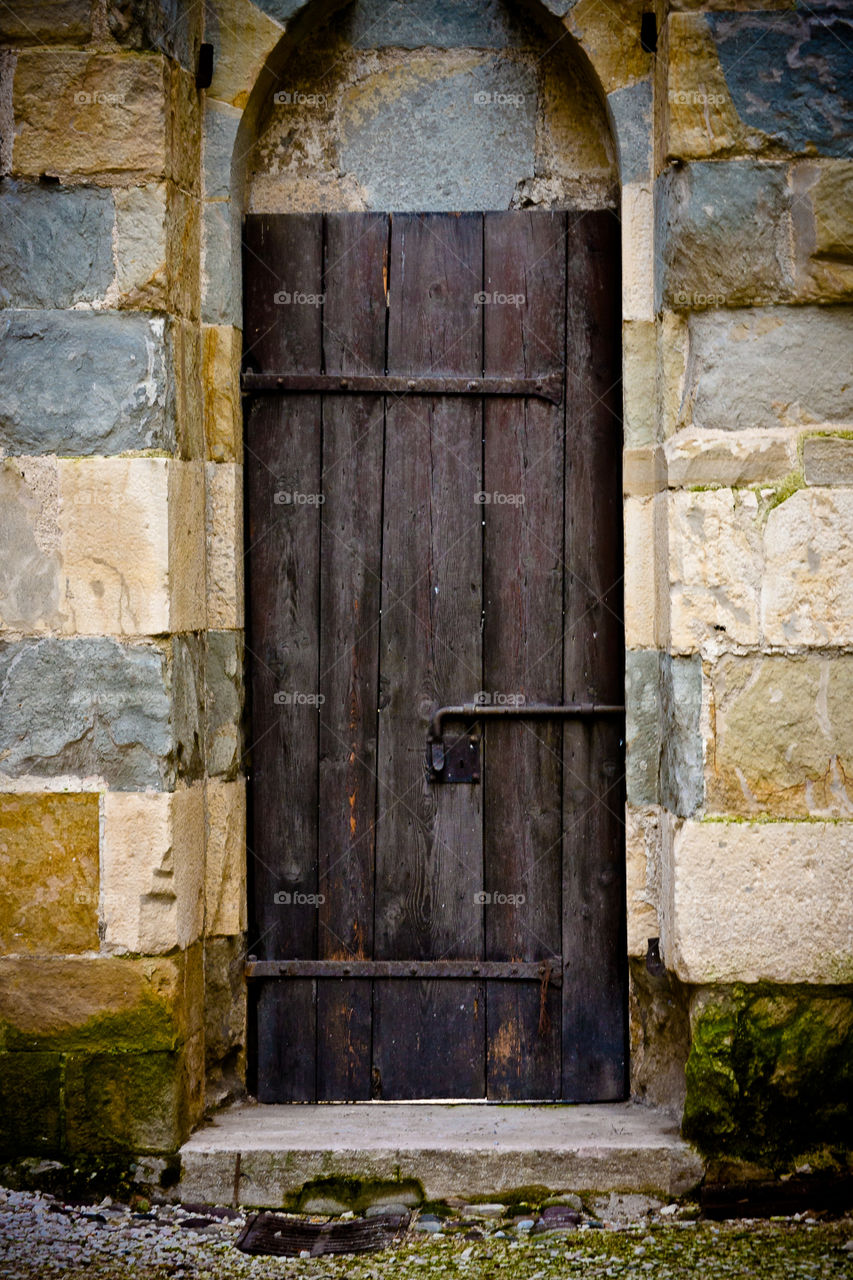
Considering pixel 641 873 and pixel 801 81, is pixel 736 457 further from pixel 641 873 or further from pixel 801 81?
pixel 641 873

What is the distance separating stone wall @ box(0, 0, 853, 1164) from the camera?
7.95 feet

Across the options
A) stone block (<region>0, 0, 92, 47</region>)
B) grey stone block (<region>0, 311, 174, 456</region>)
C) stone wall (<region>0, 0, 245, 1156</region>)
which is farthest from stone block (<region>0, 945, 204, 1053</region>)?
stone block (<region>0, 0, 92, 47</region>)

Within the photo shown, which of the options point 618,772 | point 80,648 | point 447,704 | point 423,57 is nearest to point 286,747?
point 447,704

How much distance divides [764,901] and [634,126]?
1887 mm

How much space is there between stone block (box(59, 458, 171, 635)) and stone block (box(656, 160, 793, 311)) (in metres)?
1.33

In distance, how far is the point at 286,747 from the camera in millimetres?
2844

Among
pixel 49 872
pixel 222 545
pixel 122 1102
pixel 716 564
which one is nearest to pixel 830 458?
pixel 716 564

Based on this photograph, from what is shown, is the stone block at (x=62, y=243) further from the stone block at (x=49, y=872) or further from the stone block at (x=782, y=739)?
the stone block at (x=782, y=739)

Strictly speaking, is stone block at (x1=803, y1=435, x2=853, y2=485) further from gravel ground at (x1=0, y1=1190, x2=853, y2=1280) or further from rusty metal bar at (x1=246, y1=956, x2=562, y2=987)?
gravel ground at (x1=0, y1=1190, x2=853, y2=1280)

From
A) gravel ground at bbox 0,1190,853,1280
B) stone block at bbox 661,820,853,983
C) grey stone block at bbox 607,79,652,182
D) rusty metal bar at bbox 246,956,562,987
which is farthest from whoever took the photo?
rusty metal bar at bbox 246,956,562,987

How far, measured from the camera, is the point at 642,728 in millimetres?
2688

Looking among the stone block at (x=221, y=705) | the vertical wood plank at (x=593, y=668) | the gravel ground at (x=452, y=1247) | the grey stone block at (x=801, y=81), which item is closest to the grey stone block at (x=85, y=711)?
the stone block at (x=221, y=705)

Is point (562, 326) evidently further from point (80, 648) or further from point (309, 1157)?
point (309, 1157)

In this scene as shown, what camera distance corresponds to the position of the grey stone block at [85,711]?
2.47 meters
